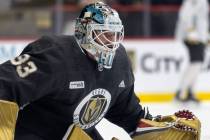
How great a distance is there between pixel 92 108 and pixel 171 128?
0.36m

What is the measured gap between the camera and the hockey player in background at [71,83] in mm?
2758

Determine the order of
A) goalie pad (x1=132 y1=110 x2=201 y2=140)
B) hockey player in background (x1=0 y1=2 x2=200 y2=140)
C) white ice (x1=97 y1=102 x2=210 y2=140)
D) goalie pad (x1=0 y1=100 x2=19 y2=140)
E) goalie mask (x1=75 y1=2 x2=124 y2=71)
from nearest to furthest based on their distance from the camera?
goalie pad (x1=0 y1=100 x2=19 y2=140) < hockey player in background (x1=0 y1=2 x2=200 y2=140) < goalie mask (x1=75 y1=2 x2=124 y2=71) < goalie pad (x1=132 y1=110 x2=201 y2=140) < white ice (x1=97 y1=102 x2=210 y2=140)

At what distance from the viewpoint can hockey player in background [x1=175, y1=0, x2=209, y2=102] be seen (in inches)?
294

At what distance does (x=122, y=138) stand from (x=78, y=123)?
54 cm

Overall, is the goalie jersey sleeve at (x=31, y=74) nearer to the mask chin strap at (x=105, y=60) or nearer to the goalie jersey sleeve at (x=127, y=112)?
the mask chin strap at (x=105, y=60)

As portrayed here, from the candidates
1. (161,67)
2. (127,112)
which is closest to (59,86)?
(127,112)

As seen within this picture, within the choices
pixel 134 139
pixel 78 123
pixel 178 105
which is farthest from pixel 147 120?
pixel 178 105

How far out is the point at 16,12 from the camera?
26.2 feet

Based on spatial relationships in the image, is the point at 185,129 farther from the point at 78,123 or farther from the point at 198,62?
the point at 198,62

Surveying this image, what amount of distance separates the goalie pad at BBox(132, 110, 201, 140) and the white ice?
18cm

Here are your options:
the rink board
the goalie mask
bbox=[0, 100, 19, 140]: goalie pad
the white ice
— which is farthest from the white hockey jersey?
bbox=[0, 100, 19, 140]: goalie pad

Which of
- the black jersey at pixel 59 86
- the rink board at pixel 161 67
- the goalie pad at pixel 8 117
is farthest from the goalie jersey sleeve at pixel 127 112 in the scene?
the rink board at pixel 161 67

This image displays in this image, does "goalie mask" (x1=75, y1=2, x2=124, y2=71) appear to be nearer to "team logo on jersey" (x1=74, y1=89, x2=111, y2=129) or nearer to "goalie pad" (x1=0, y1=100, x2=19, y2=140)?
"team logo on jersey" (x1=74, y1=89, x2=111, y2=129)

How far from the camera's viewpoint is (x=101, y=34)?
9.75ft
